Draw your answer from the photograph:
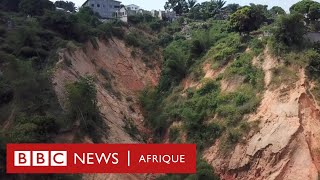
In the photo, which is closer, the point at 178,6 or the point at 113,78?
Result: the point at 113,78

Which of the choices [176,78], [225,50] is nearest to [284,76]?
[225,50]

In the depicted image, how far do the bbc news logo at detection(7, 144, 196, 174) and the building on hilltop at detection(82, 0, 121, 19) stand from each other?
4038 centimetres

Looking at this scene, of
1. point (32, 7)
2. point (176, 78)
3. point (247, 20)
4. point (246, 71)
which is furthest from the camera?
point (32, 7)

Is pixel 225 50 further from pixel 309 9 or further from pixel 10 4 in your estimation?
pixel 10 4

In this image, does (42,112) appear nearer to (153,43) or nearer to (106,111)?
(106,111)

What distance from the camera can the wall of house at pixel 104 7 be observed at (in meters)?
61.4

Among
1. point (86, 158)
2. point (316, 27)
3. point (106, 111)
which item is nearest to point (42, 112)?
point (106, 111)

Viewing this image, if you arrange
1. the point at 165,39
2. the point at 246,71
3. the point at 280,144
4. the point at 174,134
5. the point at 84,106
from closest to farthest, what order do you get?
the point at 280,144 → the point at 84,106 → the point at 246,71 → the point at 174,134 → the point at 165,39

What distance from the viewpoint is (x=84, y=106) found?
30344 mm

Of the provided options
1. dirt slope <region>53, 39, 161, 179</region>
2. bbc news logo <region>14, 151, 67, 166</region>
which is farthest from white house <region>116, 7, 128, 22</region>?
bbc news logo <region>14, 151, 67, 166</region>

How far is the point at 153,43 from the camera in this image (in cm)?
5194

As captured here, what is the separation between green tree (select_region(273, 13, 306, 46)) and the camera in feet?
111

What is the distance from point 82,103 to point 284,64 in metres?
15.1

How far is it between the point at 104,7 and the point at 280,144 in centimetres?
3899
